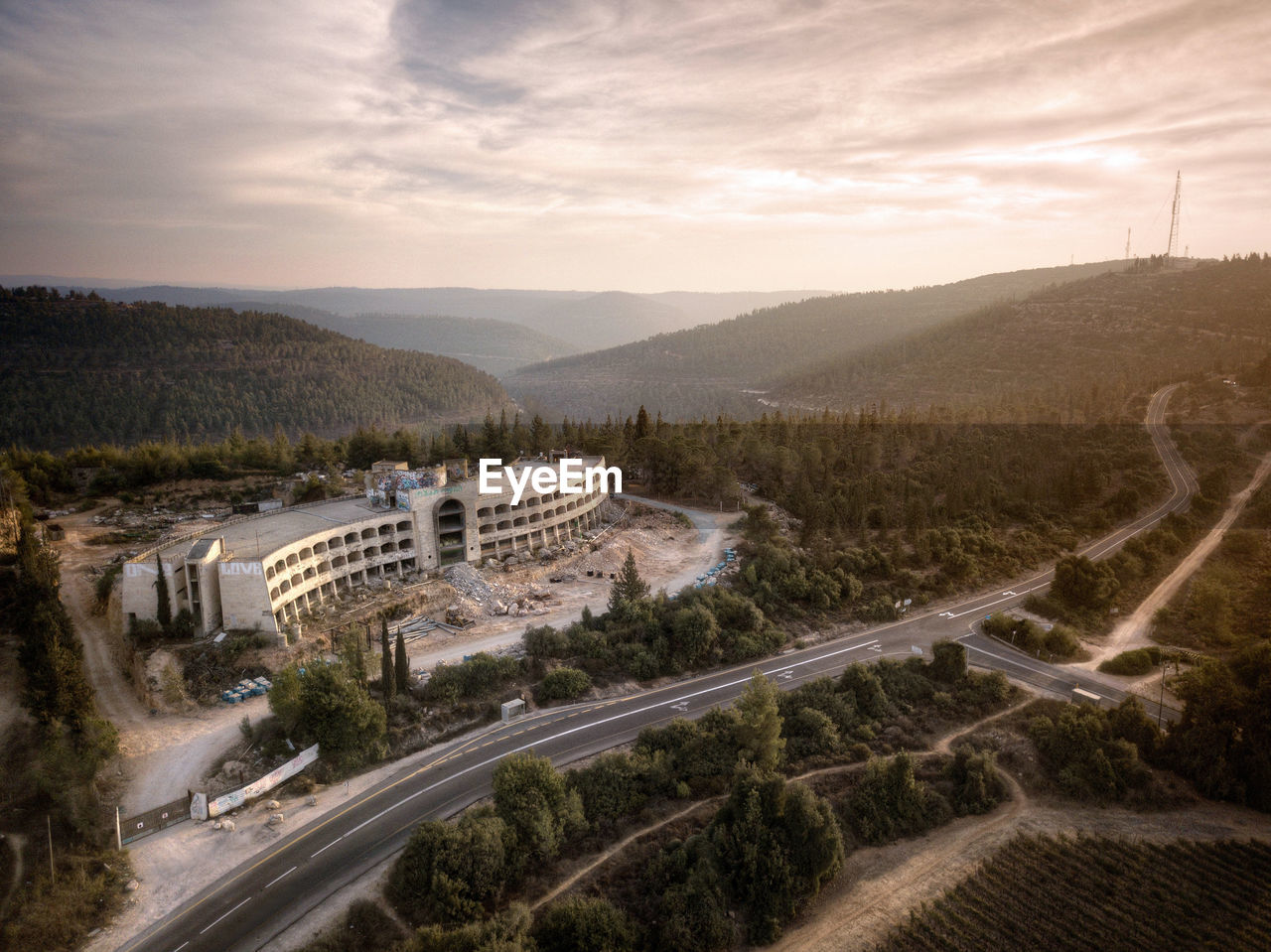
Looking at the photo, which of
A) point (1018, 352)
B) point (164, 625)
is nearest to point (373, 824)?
point (164, 625)

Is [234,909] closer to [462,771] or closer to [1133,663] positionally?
[462,771]

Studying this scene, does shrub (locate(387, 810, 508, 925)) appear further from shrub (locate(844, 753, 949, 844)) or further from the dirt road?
the dirt road

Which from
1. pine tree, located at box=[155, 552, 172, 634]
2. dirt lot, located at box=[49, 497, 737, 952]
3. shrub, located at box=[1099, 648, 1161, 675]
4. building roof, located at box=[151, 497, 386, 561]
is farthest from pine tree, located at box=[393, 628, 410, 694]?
shrub, located at box=[1099, 648, 1161, 675]

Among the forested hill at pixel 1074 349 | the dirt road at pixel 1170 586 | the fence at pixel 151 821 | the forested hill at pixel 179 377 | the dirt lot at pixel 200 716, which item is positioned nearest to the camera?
the dirt lot at pixel 200 716

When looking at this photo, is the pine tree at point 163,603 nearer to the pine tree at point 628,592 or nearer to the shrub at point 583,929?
the pine tree at point 628,592

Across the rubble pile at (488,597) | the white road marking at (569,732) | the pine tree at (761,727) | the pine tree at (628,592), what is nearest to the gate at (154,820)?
the white road marking at (569,732)

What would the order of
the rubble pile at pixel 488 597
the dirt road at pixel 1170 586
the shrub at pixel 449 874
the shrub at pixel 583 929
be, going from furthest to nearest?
the rubble pile at pixel 488 597, the dirt road at pixel 1170 586, the shrub at pixel 449 874, the shrub at pixel 583 929
